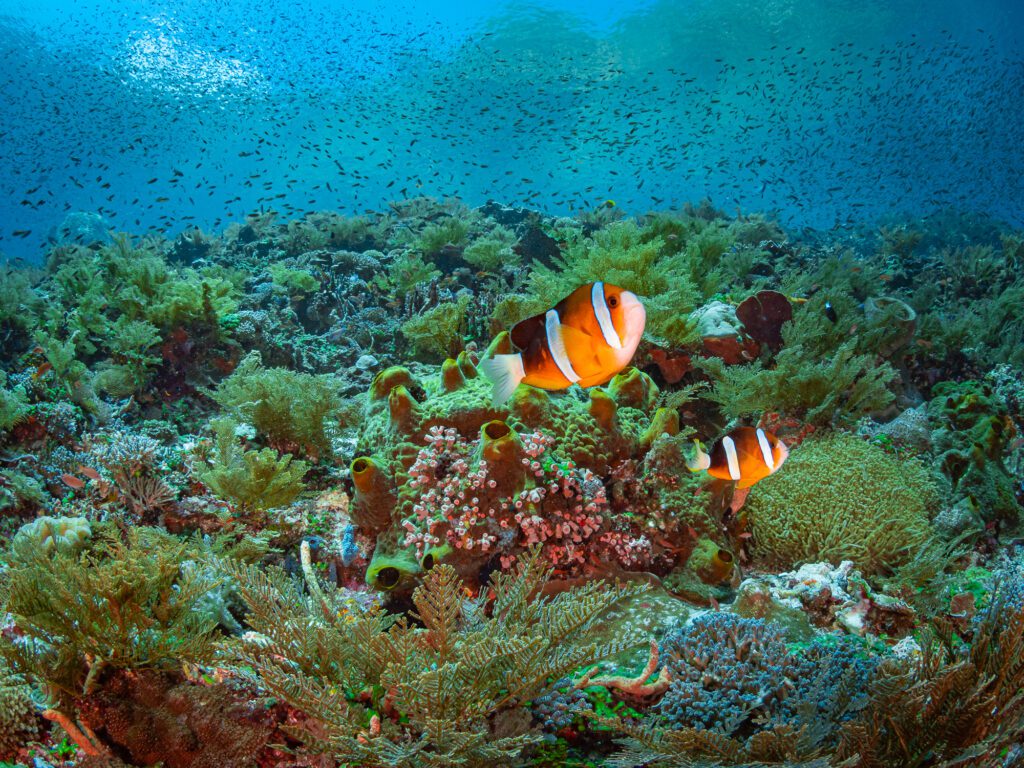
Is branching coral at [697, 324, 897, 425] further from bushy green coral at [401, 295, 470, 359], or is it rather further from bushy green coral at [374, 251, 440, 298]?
bushy green coral at [374, 251, 440, 298]

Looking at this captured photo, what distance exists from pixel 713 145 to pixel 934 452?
72.2 m

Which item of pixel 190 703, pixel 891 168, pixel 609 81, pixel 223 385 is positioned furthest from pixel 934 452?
pixel 891 168

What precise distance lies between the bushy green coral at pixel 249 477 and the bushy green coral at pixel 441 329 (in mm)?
2913

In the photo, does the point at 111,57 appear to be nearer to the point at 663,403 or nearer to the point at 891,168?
the point at 663,403

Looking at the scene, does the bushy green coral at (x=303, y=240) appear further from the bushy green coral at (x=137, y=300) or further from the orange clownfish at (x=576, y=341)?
the orange clownfish at (x=576, y=341)

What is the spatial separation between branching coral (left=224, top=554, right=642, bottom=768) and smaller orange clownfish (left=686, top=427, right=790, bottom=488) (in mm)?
1011

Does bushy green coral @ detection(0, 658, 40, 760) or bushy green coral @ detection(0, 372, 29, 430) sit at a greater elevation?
bushy green coral @ detection(0, 372, 29, 430)

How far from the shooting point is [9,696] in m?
2.17

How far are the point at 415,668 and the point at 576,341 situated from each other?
132cm

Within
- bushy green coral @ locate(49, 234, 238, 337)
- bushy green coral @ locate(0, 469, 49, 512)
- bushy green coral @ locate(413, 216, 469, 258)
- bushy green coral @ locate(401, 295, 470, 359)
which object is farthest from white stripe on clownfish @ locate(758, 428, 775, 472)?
bushy green coral @ locate(413, 216, 469, 258)

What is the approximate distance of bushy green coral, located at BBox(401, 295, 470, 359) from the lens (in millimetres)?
6711

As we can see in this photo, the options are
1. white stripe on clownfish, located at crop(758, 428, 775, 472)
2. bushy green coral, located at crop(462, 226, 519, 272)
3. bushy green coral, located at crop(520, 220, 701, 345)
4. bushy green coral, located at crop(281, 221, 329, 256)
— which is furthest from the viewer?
bushy green coral, located at crop(281, 221, 329, 256)

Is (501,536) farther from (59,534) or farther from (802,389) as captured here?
(802,389)

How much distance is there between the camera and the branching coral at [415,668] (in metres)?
1.62
